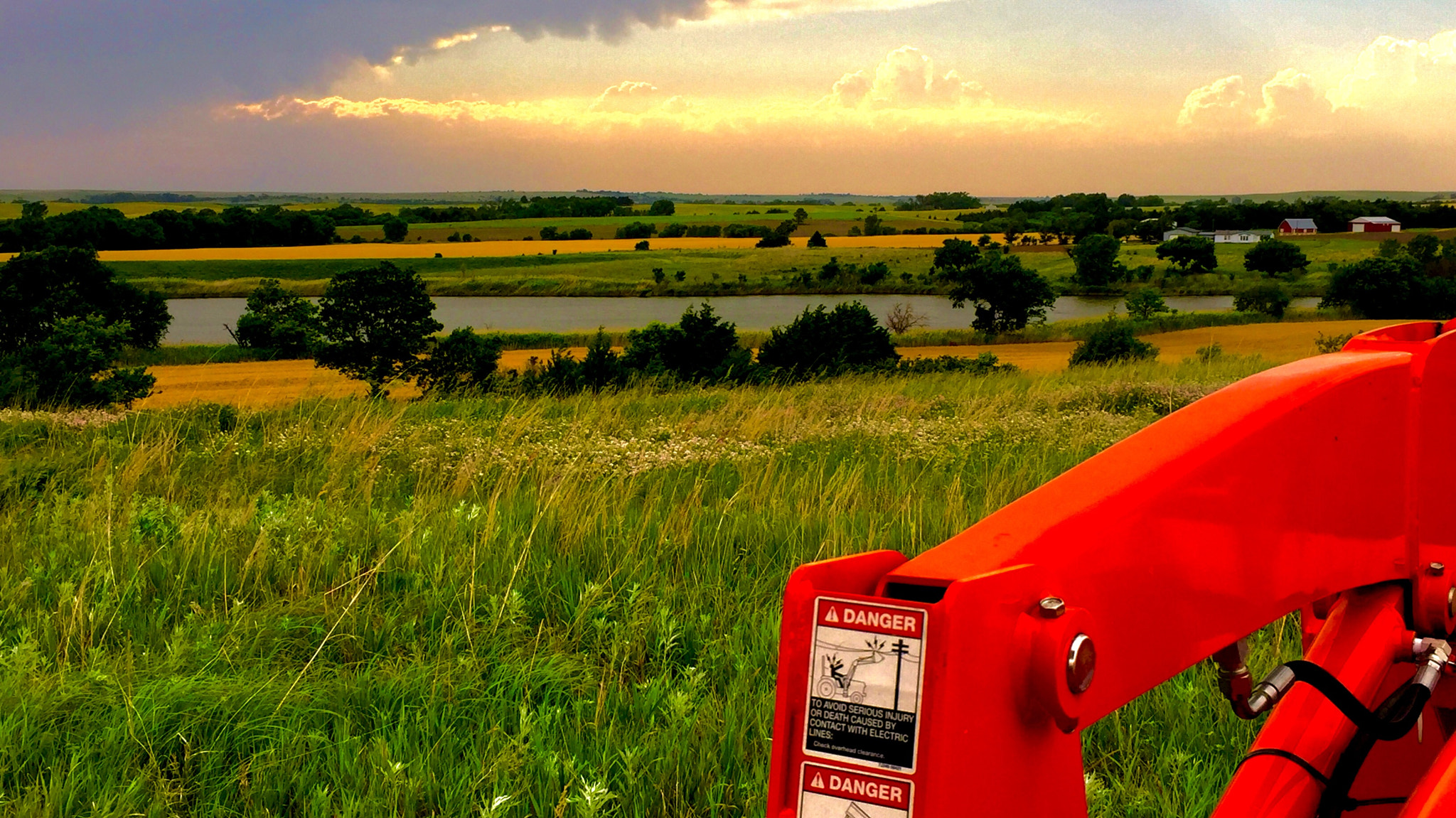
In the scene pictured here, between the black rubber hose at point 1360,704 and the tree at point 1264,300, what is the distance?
63475mm

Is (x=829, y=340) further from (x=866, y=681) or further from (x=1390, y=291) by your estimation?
(x=1390, y=291)

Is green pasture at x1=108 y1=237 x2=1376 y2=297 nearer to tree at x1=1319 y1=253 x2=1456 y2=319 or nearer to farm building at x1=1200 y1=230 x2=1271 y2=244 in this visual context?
tree at x1=1319 y1=253 x2=1456 y2=319

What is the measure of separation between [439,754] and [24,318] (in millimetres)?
43205

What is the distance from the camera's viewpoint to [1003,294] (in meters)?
58.4

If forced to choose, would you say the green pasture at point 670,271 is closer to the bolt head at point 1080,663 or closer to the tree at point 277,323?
the tree at point 277,323

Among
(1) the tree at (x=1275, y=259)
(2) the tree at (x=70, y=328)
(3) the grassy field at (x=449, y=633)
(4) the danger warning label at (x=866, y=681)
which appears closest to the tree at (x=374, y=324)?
(2) the tree at (x=70, y=328)

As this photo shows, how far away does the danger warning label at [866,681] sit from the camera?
2.98 feet

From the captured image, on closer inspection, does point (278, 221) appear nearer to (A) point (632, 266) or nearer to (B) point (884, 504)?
(A) point (632, 266)

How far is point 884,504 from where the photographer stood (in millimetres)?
5629

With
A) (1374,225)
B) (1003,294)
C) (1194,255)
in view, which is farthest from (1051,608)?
(1374,225)

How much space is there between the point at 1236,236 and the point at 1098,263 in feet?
124

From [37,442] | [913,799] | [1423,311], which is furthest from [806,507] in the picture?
[1423,311]

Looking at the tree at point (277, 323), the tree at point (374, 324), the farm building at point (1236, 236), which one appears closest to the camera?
the tree at point (374, 324)

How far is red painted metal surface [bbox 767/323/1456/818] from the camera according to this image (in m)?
0.94
